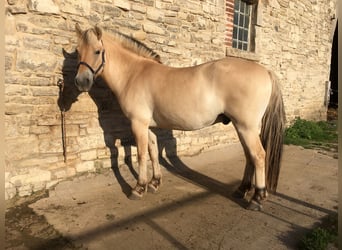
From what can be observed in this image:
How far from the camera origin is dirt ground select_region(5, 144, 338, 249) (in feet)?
9.53

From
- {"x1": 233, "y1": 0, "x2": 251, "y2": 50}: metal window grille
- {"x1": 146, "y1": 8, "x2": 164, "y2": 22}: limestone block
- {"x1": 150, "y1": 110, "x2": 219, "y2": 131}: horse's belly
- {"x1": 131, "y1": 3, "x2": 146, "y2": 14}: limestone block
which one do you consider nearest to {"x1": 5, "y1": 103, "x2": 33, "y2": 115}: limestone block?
{"x1": 150, "y1": 110, "x2": 219, "y2": 131}: horse's belly

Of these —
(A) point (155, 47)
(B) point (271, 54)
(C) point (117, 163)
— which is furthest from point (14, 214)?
(B) point (271, 54)

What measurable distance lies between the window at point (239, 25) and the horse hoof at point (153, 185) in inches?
153

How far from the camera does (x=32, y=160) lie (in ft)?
12.8

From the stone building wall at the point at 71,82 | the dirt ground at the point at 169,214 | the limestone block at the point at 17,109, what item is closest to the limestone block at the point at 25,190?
the stone building wall at the point at 71,82

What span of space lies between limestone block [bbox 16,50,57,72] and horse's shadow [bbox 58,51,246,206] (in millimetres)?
202

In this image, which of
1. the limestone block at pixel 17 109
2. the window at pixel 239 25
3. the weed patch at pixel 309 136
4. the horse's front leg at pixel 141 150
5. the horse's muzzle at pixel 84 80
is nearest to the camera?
the horse's muzzle at pixel 84 80

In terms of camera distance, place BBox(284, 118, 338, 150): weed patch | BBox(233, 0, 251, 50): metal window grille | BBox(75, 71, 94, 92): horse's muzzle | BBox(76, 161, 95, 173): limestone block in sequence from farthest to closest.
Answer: BBox(284, 118, 338, 150): weed patch, BBox(233, 0, 251, 50): metal window grille, BBox(76, 161, 95, 173): limestone block, BBox(75, 71, 94, 92): horse's muzzle

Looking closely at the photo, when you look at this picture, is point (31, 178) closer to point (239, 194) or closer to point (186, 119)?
point (186, 119)

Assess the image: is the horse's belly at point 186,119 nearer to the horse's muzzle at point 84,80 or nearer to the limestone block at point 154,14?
the horse's muzzle at point 84,80

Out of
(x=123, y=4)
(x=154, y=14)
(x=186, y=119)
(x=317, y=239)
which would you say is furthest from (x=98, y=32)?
(x=317, y=239)

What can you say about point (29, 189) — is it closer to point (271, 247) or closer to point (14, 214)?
point (14, 214)

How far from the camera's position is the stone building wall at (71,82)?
374 centimetres

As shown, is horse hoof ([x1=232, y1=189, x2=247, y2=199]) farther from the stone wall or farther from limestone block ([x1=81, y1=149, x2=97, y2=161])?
→ the stone wall
